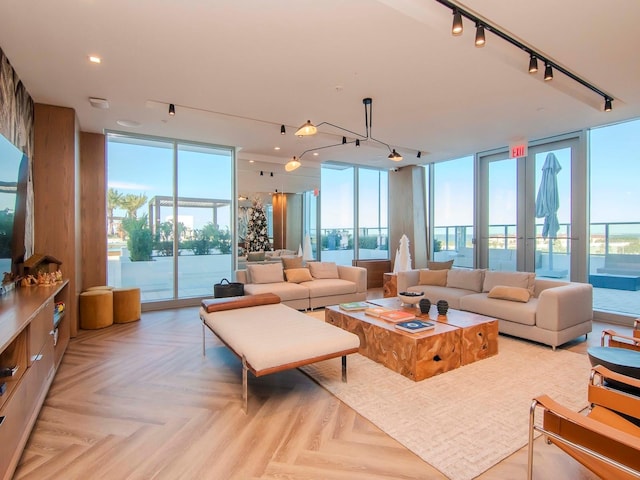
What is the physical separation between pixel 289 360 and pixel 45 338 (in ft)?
6.27

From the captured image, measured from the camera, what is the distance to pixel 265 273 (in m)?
5.43

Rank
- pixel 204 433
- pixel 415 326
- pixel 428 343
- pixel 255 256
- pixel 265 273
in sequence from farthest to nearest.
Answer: pixel 255 256
pixel 265 273
pixel 415 326
pixel 428 343
pixel 204 433

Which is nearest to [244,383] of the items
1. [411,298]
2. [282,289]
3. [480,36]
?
[411,298]

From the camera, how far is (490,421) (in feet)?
7.53

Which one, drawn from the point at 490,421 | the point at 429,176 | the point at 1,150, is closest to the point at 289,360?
the point at 490,421

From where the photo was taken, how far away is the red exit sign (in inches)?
220

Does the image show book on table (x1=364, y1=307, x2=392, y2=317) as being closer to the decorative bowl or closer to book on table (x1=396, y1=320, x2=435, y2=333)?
the decorative bowl

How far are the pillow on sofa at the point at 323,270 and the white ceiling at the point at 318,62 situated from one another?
2.36m

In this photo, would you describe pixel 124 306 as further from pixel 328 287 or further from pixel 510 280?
pixel 510 280

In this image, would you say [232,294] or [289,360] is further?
[232,294]

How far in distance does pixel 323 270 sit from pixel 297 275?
590 mm

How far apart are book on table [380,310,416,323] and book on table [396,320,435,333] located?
0.10 metres

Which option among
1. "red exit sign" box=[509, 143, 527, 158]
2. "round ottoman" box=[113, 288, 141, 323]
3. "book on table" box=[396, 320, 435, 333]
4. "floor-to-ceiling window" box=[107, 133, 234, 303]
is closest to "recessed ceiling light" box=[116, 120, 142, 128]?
"floor-to-ceiling window" box=[107, 133, 234, 303]

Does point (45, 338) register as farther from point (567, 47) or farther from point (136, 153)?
point (567, 47)
